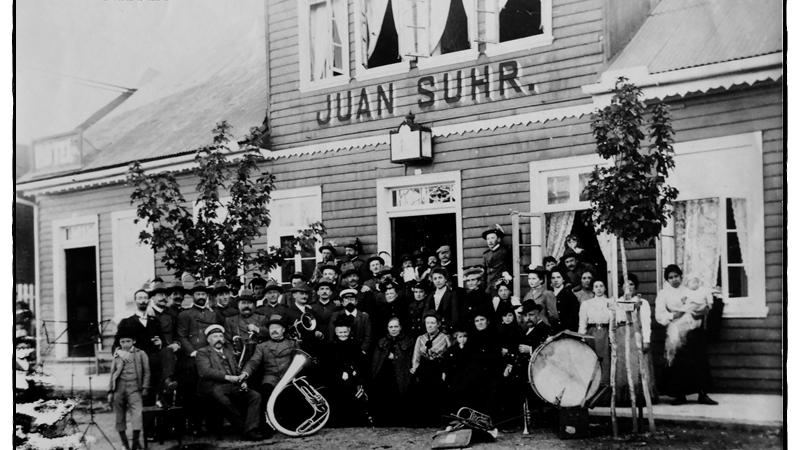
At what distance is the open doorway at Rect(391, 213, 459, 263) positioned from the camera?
8.19 metres

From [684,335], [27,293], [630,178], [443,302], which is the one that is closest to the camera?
[630,178]

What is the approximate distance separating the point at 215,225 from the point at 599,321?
147 inches

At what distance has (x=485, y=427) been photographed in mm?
6770

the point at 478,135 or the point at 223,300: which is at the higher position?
the point at 478,135

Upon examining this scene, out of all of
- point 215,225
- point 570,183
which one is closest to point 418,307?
point 570,183

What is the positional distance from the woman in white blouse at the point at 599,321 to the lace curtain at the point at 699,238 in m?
0.64

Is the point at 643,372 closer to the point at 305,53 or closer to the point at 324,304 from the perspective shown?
the point at 324,304

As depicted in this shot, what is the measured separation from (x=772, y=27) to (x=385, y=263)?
160 inches

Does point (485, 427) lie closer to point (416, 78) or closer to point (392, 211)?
point (392, 211)

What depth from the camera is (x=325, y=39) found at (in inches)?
349

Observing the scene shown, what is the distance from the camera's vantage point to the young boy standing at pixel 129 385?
7.78 m

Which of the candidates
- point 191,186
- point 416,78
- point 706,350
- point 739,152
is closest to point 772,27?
point 739,152

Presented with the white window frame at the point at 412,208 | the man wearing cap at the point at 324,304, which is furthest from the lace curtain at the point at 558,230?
the man wearing cap at the point at 324,304

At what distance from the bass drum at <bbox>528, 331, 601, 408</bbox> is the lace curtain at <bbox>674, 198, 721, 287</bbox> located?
101cm
